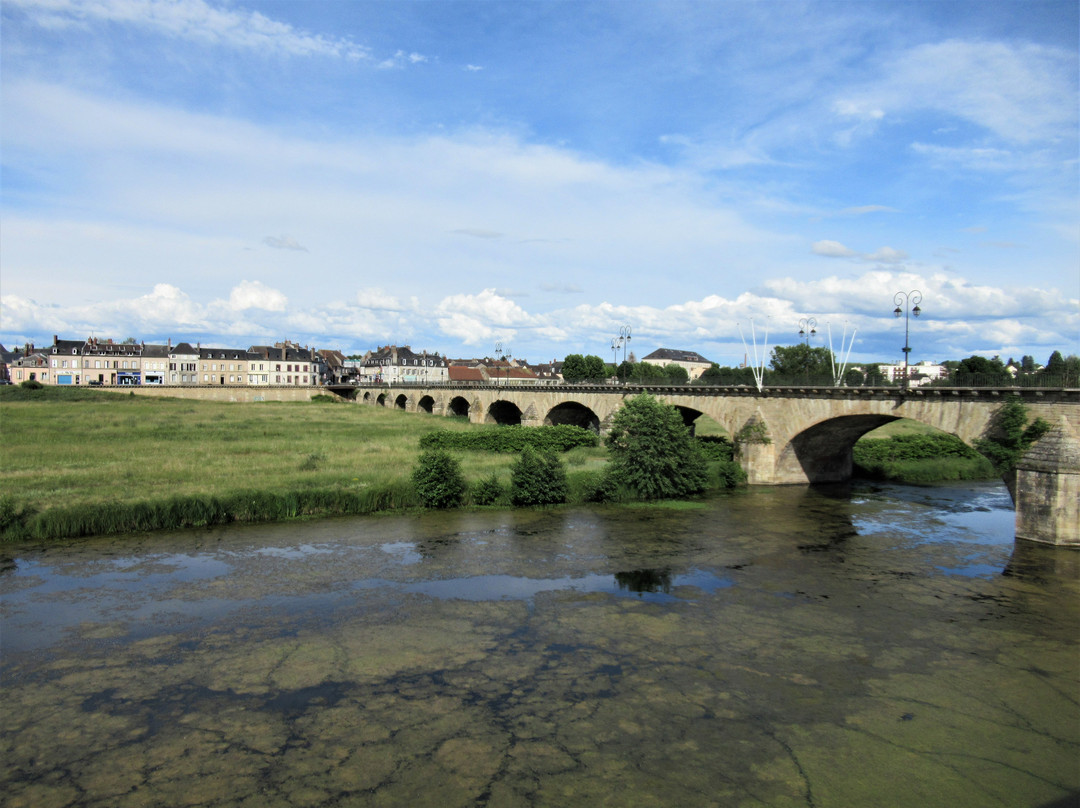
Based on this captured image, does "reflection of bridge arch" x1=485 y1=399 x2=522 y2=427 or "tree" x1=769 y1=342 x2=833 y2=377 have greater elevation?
"tree" x1=769 y1=342 x2=833 y2=377

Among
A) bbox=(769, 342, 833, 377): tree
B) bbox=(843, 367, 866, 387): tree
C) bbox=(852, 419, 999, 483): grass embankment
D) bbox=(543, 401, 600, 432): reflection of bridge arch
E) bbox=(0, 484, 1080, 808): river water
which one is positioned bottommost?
bbox=(0, 484, 1080, 808): river water

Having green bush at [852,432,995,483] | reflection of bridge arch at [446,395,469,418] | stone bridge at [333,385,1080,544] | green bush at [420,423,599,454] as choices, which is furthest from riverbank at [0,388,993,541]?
reflection of bridge arch at [446,395,469,418]

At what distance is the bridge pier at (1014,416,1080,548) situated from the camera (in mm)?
24594

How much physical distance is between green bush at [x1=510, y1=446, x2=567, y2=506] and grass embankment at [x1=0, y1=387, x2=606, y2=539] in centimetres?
209

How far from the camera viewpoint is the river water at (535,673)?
10977 mm

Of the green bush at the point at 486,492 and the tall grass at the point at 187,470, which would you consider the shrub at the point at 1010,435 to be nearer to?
the green bush at the point at 486,492

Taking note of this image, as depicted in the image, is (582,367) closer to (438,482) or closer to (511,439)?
(511,439)

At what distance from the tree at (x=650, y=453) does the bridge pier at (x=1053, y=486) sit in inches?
573

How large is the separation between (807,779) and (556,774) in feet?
13.1

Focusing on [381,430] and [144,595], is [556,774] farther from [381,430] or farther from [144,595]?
[381,430]

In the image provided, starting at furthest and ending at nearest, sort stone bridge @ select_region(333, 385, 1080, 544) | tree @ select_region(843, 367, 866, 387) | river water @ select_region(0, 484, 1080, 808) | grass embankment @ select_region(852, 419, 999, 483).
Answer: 1. grass embankment @ select_region(852, 419, 999, 483)
2. tree @ select_region(843, 367, 866, 387)
3. stone bridge @ select_region(333, 385, 1080, 544)
4. river water @ select_region(0, 484, 1080, 808)

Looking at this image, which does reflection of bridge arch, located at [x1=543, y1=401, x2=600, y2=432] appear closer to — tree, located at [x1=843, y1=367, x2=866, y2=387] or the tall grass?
the tall grass

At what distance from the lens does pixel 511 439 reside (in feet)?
165

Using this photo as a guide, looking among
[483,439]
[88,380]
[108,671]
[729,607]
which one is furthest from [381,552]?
[88,380]
